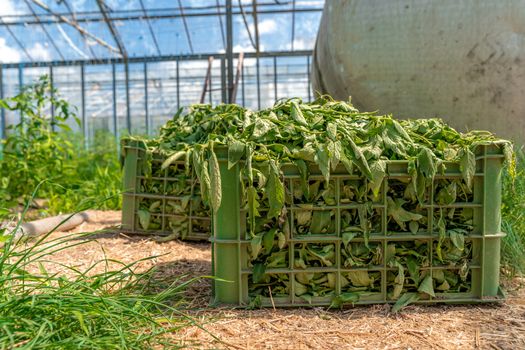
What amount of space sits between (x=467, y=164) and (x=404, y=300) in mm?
598

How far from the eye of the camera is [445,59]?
12.3ft

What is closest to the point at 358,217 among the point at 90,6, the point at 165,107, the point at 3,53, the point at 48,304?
the point at 48,304

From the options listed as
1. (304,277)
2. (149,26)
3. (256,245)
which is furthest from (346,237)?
(149,26)

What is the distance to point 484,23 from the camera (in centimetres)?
364

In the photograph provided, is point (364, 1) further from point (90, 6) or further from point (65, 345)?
point (90, 6)

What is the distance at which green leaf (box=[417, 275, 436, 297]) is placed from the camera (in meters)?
2.37

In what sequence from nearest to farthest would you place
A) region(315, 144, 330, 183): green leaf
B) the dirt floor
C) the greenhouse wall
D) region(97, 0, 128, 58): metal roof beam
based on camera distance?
the dirt floor, region(315, 144, 330, 183): green leaf, the greenhouse wall, region(97, 0, 128, 58): metal roof beam

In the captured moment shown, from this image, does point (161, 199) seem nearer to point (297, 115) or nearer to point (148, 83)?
point (297, 115)

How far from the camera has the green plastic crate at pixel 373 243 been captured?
7.70 ft

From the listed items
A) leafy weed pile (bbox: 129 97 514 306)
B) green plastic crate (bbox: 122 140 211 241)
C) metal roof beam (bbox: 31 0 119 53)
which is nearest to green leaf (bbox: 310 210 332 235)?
leafy weed pile (bbox: 129 97 514 306)

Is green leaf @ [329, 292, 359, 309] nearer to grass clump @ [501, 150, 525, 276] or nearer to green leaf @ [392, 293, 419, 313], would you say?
green leaf @ [392, 293, 419, 313]

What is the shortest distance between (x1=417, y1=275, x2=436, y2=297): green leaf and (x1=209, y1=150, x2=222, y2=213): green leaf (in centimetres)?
88

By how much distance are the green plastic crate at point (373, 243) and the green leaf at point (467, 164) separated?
0.17 ft

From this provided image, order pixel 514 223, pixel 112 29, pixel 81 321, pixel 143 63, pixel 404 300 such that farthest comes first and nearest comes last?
pixel 112 29 → pixel 143 63 → pixel 514 223 → pixel 404 300 → pixel 81 321
